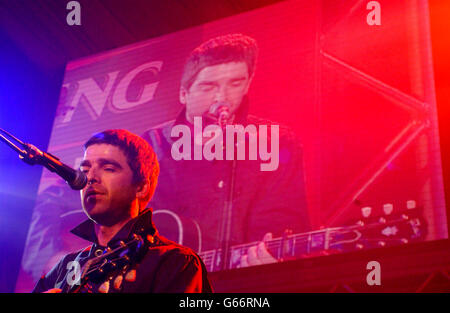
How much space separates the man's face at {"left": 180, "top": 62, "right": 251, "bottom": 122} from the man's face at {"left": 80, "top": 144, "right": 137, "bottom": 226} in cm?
74

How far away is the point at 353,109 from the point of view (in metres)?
2.82

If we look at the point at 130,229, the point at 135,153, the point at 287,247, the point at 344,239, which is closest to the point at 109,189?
the point at 135,153

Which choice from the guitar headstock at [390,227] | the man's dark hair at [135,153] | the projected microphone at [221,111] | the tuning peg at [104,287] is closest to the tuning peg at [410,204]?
the guitar headstock at [390,227]

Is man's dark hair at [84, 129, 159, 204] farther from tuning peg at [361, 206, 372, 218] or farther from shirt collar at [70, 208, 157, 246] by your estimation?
tuning peg at [361, 206, 372, 218]

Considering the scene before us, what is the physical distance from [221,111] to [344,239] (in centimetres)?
102

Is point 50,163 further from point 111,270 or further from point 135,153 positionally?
point 135,153

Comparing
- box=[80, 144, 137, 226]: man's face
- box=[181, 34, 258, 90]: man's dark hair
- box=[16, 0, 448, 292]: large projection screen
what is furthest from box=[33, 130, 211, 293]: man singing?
box=[181, 34, 258, 90]: man's dark hair

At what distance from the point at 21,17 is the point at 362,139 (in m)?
2.43

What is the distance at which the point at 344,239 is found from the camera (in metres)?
2.51

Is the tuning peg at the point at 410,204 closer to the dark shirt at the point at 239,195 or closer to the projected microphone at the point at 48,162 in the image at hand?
the dark shirt at the point at 239,195

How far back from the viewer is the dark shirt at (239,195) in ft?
8.91

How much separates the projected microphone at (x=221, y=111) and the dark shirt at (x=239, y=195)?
2.6 inches
